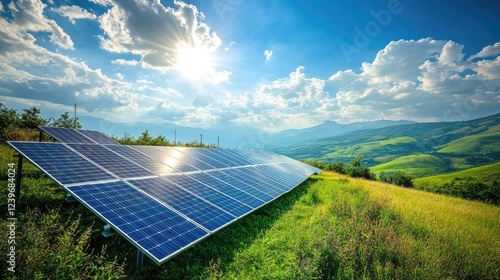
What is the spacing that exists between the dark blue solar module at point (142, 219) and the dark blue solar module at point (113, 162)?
144 centimetres

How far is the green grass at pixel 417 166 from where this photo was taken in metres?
165

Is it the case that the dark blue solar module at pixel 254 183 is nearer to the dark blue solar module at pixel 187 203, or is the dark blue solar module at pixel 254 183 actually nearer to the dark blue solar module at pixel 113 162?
the dark blue solar module at pixel 187 203

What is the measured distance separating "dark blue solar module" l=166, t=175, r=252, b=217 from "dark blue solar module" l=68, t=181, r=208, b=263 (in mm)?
1938

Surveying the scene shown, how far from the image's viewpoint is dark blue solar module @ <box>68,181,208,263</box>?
5004mm

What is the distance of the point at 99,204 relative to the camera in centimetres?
571

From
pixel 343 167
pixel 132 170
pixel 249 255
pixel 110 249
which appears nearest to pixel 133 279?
pixel 110 249

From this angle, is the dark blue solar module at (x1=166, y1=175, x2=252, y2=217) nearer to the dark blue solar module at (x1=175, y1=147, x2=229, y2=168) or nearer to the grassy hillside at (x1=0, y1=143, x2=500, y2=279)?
the grassy hillside at (x1=0, y1=143, x2=500, y2=279)

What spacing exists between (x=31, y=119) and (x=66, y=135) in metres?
20.6

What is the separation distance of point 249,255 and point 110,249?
4328mm

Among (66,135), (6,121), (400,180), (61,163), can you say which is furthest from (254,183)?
(400,180)

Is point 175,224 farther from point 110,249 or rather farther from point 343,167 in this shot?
point 343,167

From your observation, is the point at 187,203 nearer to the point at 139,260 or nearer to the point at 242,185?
the point at 139,260

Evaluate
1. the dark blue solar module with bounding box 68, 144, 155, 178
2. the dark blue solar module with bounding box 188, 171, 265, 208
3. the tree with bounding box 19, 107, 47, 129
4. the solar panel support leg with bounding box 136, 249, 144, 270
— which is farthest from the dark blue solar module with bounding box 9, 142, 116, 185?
the tree with bounding box 19, 107, 47, 129

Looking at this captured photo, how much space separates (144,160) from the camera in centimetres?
1067
